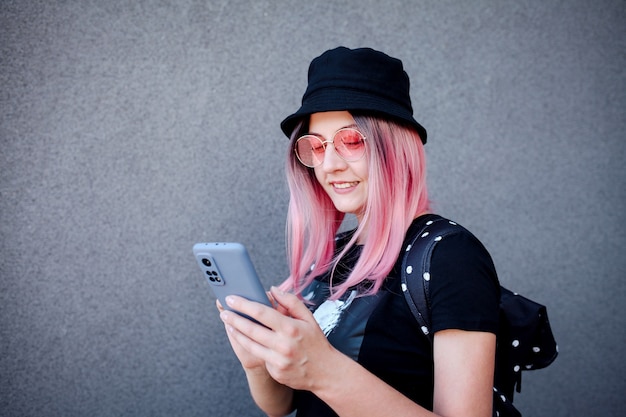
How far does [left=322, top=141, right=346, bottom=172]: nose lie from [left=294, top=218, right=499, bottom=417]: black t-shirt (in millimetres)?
261

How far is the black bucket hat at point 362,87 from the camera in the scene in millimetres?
1094

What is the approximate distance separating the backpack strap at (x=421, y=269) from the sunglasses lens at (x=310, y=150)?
0.38m

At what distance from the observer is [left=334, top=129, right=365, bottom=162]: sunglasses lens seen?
1.13 m

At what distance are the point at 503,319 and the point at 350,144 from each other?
0.59 meters

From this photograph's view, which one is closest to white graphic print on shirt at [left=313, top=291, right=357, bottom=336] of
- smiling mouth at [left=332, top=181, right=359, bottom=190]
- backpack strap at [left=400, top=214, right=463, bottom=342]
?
backpack strap at [left=400, top=214, right=463, bottom=342]

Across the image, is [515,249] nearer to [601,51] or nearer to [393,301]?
[601,51]

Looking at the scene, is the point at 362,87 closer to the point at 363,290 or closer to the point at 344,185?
the point at 344,185

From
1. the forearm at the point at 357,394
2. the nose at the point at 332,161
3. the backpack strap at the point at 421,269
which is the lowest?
the forearm at the point at 357,394

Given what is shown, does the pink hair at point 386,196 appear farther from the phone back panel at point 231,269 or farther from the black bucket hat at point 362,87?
the phone back panel at point 231,269

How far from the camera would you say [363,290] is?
3.57ft

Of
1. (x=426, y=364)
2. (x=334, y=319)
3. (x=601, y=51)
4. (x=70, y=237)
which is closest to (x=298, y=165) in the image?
(x=334, y=319)

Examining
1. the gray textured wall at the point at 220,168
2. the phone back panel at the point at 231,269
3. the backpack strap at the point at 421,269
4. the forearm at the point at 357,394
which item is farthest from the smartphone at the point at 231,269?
the gray textured wall at the point at 220,168

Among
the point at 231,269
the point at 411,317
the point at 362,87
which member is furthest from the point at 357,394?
the point at 362,87

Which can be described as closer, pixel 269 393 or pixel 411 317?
pixel 411 317
